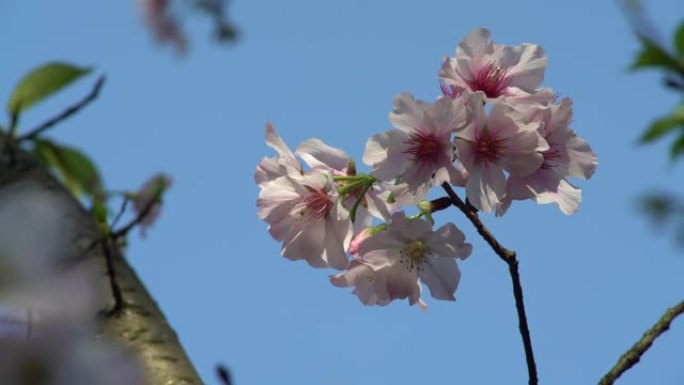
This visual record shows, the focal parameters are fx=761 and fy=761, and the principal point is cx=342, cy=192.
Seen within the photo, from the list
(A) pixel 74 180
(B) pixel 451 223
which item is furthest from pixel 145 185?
(B) pixel 451 223

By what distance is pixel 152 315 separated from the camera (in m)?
1.04

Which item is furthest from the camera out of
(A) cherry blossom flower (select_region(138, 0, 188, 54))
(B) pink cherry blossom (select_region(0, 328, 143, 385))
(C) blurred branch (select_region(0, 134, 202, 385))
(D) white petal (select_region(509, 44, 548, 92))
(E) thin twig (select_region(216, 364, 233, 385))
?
(A) cherry blossom flower (select_region(138, 0, 188, 54))

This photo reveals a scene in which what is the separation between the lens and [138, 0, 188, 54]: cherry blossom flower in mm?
4641

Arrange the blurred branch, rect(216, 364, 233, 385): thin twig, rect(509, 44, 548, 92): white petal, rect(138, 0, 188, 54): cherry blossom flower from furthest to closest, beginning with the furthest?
1. rect(138, 0, 188, 54): cherry blossom flower
2. rect(509, 44, 548, 92): white petal
3. the blurred branch
4. rect(216, 364, 233, 385): thin twig

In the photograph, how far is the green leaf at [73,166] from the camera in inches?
62.4

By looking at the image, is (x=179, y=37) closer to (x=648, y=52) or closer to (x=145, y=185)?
(x=145, y=185)

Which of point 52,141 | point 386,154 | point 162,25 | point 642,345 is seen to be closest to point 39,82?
point 52,141

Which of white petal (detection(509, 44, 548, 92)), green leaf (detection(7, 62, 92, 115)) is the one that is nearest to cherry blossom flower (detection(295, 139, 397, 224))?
white petal (detection(509, 44, 548, 92))

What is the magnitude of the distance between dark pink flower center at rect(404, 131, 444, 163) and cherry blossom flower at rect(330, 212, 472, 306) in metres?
0.08

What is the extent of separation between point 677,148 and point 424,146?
0.83 metres

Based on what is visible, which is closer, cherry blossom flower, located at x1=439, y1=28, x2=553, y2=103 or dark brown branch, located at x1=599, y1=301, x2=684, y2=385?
dark brown branch, located at x1=599, y1=301, x2=684, y2=385

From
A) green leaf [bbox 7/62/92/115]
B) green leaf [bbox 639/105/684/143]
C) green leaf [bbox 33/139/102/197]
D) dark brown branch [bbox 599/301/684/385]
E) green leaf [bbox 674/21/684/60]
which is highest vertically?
green leaf [bbox 7/62/92/115]

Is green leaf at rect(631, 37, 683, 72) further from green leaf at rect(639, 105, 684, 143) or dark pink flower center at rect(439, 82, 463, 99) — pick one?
dark pink flower center at rect(439, 82, 463, 99)

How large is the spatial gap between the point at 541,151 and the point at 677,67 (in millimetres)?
642
